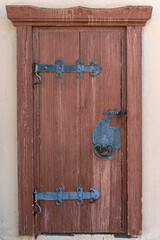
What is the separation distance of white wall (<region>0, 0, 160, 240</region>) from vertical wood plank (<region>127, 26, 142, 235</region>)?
6 cm

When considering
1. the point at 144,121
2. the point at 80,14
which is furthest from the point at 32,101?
the point at 144,121

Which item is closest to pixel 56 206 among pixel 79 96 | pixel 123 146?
pixel 123 146

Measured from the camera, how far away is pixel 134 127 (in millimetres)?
2086

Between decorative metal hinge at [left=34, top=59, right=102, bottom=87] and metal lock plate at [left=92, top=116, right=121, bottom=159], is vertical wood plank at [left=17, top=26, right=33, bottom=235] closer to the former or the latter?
decorative metal hinge at [left=34, top=59, right=102, bottom=87]

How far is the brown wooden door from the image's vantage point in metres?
2.13

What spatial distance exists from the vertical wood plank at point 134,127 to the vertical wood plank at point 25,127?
80cm

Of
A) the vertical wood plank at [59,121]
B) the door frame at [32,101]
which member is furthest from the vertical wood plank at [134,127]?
the vertical wood plank at [59,121]

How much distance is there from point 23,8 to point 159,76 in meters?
1.21

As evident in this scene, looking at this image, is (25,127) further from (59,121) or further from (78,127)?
(78,127)

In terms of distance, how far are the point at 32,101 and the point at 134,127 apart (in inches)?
33.5

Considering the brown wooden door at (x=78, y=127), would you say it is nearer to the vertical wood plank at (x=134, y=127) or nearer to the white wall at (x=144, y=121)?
the vertical wood plank at (x=134, y=127)

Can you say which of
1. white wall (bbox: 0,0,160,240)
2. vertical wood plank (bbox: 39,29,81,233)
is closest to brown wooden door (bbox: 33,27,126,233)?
vertical wood plank (bbox: 39,29,81,233)

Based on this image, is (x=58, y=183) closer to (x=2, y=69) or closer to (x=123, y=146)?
(x=123, y=146)

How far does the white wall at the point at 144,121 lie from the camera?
2105 mm
